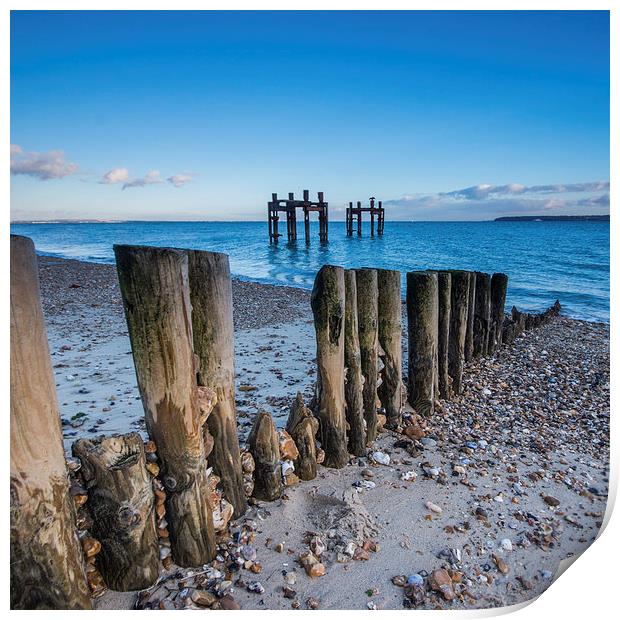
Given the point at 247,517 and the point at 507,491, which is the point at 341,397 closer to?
the point at 247,517

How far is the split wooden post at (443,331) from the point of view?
4207 millimetres

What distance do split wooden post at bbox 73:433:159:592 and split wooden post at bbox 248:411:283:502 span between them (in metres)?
0.78

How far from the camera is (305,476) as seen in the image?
3094 mm

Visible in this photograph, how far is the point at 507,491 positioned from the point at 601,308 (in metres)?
11.4

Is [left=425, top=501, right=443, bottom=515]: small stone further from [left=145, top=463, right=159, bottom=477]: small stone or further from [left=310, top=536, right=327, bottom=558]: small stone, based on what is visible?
[left=145, top=463, right=159, bottom=477]: small stone

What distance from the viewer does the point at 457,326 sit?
185 inches

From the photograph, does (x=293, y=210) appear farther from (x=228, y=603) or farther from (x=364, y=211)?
(x=228, y=603)

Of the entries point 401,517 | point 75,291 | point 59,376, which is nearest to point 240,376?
point 59,376

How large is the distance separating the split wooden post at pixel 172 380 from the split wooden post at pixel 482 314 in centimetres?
448

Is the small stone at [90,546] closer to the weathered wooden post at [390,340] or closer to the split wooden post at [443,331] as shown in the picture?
the weathered wooden post at [390,340]

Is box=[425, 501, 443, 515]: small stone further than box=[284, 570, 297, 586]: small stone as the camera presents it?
Yes

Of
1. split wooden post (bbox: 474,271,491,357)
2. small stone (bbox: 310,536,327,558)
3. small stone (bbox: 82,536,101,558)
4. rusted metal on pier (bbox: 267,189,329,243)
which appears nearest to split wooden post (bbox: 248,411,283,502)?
small stone (bbox: 310,536,327,558)

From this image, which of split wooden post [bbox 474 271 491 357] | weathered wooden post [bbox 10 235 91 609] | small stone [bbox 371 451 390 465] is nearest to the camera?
weathered wooden post [bbox 10 235 91 609]

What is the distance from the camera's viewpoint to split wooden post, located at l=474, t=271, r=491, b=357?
5672 millimetres
